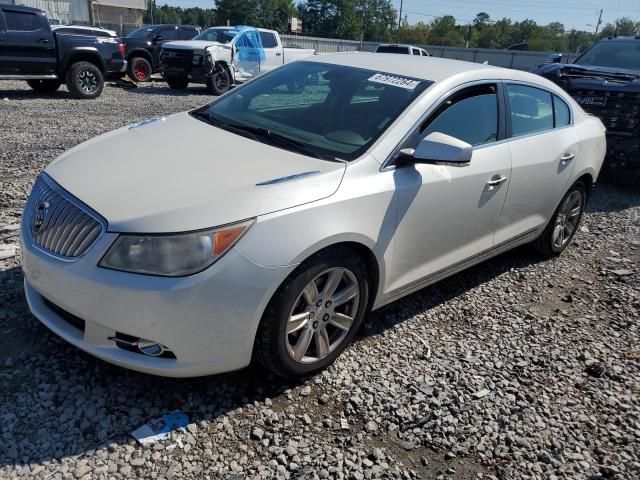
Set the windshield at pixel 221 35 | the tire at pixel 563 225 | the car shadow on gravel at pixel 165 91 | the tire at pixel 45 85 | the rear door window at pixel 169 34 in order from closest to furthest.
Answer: the tire at pixel 563 225, the tire at pixel 45 85, the car shadow on gravel at pixel 165 91, the windshield at pixel 221 35, the rear door window at pixel 169 34

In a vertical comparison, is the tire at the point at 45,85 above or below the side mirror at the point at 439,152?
below

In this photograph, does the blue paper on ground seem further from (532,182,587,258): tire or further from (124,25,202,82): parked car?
(124,25,202,82): parked car

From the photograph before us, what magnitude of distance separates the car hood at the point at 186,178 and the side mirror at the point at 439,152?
17.6 inches

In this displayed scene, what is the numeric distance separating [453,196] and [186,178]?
5.40 ft

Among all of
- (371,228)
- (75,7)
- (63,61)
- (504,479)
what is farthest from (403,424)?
(75,7)

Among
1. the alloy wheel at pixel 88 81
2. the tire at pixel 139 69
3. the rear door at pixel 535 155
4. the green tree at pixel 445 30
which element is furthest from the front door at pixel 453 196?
the green tree at pixel 445 30

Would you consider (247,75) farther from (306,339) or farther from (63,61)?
(306,339)

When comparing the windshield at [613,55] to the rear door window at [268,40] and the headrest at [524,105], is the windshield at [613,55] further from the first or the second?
the rear door window at [268,40]

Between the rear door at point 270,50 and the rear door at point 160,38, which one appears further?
the rear door at point 160,38

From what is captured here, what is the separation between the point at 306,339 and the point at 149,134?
1.68 metres

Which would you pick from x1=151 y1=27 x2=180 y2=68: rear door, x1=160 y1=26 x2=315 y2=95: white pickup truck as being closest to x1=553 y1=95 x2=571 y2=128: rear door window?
x1=160 y1=26 x2=315 y2=95: white pickup truck

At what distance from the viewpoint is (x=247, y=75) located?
15.8 m

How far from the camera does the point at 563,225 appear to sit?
5074 mm

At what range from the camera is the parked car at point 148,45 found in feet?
53.0
